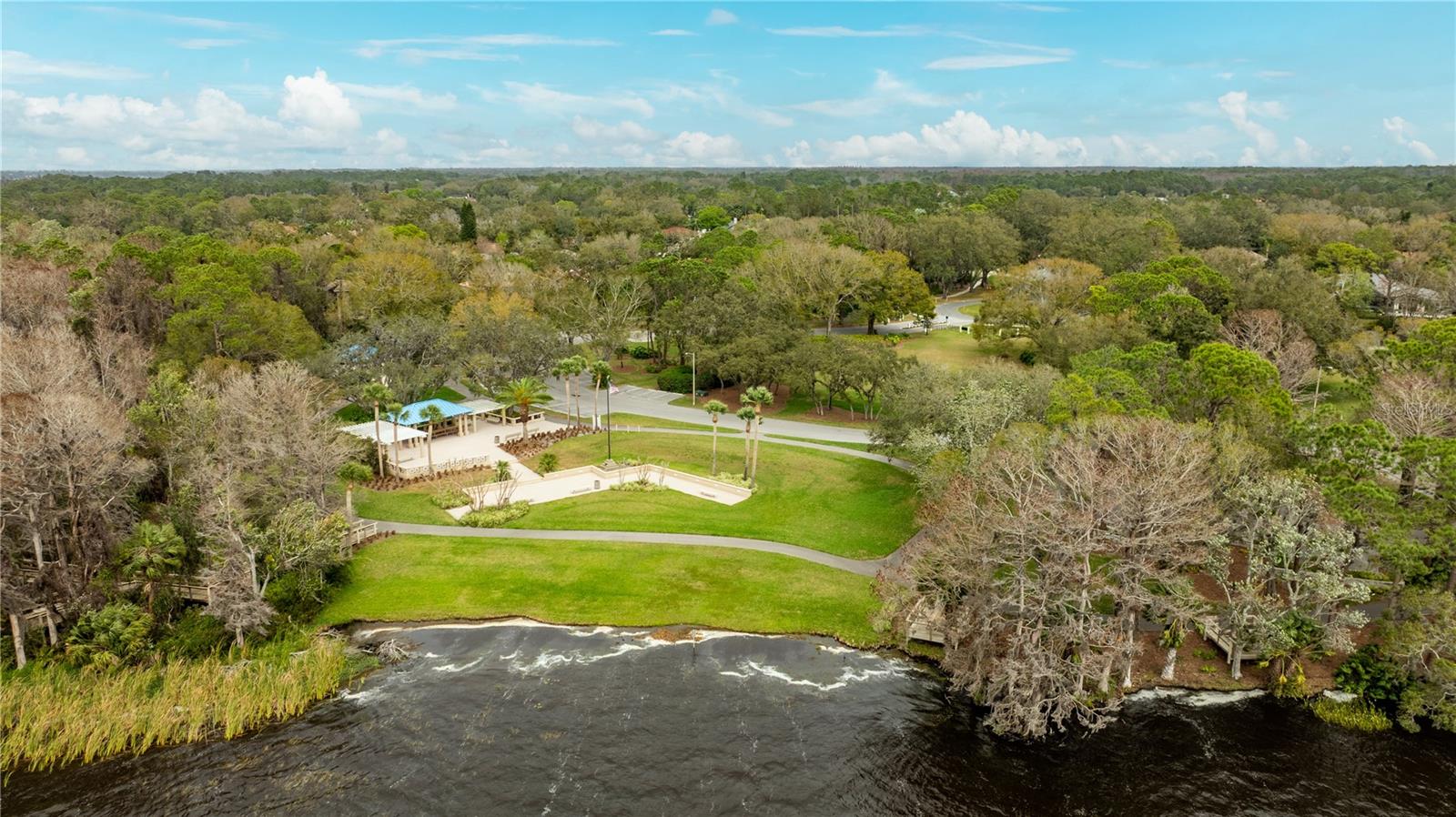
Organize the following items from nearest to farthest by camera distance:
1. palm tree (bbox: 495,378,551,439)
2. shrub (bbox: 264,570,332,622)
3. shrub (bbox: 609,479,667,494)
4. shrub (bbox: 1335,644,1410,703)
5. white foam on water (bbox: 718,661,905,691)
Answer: shrub (bbox: 1335,644,1410,703), white foam on water (bbox: 718,661,905,691), shrub (bbox: 264,570,332,622), shrub (bbox: 609,479,667,494), palm tree (bbox: 495,378,551,439)

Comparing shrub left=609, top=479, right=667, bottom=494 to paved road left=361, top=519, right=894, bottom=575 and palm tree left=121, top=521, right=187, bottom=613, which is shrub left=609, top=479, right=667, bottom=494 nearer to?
paved road left=361, top=519, right=894, bottom=575

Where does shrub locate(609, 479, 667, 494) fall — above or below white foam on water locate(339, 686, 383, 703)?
above

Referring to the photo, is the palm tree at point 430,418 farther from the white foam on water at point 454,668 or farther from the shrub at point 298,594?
the white foam on water at point 454,668

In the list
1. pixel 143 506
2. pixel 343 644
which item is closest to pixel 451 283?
pixel 143 506

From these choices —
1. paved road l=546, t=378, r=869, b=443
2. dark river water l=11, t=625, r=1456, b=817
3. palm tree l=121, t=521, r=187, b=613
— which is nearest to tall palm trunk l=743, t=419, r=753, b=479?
paved road l=546, t=378, r=869, b=443

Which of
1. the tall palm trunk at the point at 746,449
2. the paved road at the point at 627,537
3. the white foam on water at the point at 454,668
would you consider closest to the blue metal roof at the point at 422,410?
the paved road at the point at 627,537

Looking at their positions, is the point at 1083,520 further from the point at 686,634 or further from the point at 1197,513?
the point at 686,634

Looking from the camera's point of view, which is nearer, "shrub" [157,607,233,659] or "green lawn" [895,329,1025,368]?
"shrub" [157,607,233,659]
